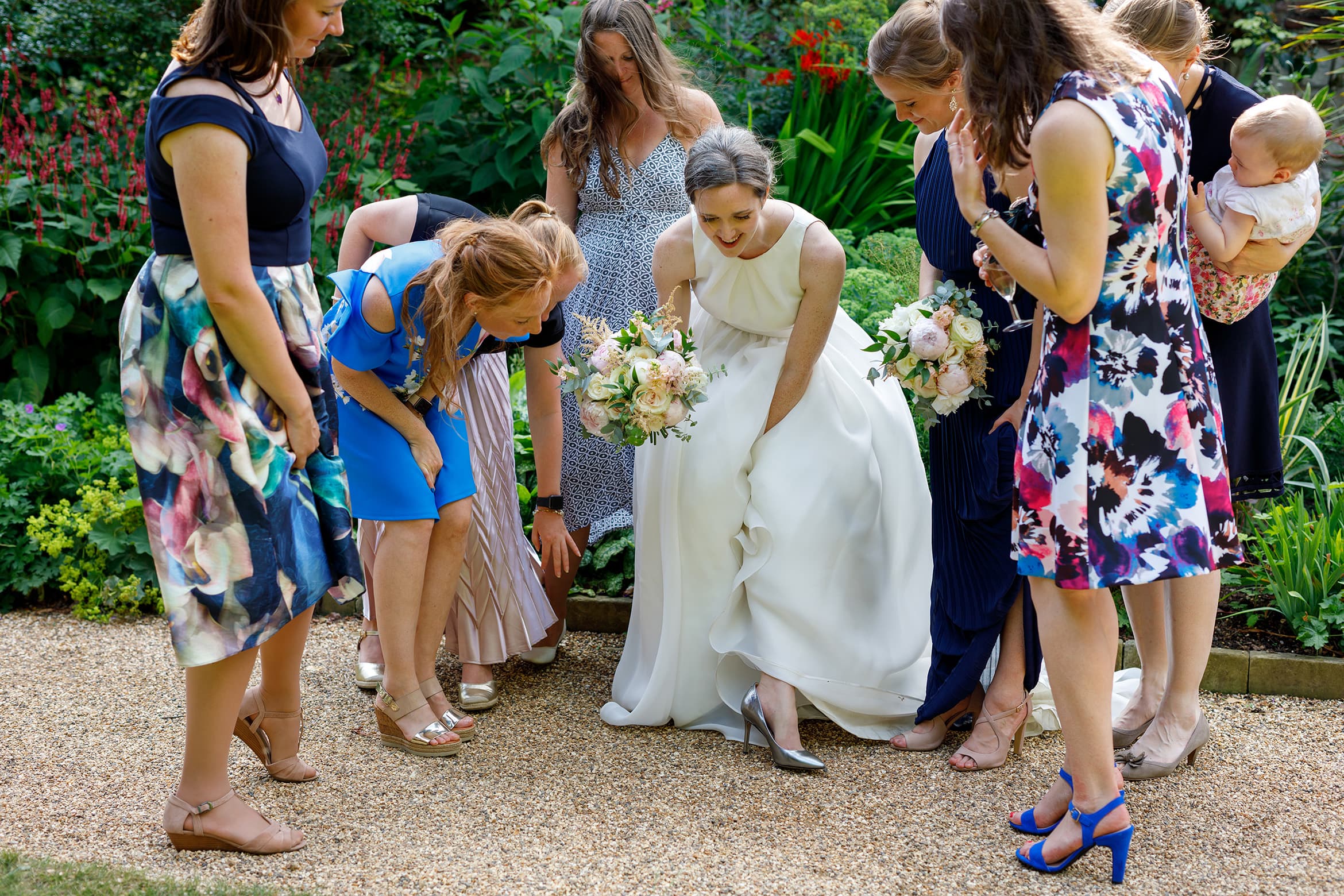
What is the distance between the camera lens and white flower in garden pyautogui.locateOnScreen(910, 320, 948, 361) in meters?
2.84

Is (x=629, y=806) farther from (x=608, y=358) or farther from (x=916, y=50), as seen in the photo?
(x=916, y=50)

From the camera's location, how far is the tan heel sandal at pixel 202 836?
2.49 metres

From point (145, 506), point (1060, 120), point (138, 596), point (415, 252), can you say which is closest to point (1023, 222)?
point (1060, 120)

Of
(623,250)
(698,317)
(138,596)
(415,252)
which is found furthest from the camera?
(138,596)

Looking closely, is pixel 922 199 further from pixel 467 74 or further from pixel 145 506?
pixel 467 74

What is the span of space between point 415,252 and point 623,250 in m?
0.94

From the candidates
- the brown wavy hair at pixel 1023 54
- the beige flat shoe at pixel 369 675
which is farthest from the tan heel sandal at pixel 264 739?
the brown wavy hair at pixel 1023 54

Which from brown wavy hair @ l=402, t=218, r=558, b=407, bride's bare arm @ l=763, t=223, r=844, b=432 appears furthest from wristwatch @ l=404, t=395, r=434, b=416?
bride's bare arm @ l=763, t=223, r=844, b=432

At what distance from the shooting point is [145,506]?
2348 mm

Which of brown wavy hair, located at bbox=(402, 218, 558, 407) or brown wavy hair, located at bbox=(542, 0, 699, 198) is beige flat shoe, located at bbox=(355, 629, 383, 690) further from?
brown wavy hair, located at bbox=(542, 0, 699, 198)

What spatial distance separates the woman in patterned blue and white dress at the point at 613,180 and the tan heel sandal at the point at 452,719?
609 mm

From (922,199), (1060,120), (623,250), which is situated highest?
(1060,120)

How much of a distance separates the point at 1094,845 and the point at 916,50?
1.98m

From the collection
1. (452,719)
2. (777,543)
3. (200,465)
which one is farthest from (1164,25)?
(452,719)
